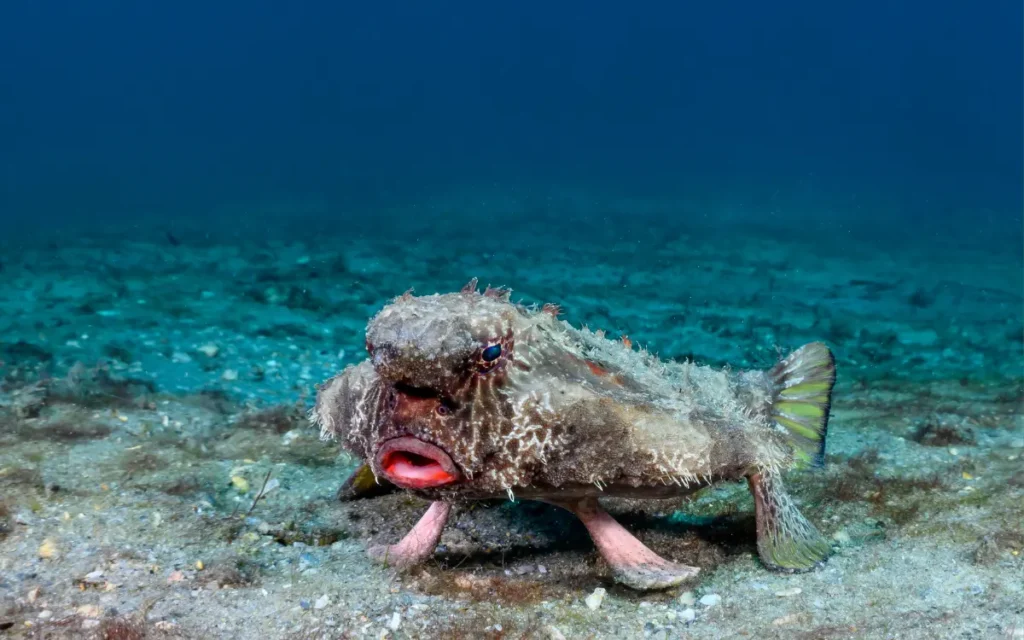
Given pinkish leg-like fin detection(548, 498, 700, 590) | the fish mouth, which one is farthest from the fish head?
pinkish leg-like fin detection(548, 498, 700, 590)

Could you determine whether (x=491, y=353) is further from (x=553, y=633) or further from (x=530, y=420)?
(x=553, y=633)

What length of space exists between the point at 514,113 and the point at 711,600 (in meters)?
123

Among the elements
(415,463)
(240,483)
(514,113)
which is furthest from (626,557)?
(514,113)

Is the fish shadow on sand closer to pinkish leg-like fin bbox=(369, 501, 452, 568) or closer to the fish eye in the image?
pinkish leg-like fin bbox=(369, 501, 452, 568)

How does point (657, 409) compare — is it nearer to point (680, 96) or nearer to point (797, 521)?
point (797, 521)

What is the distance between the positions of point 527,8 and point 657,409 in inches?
6309

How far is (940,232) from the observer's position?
25719 mm

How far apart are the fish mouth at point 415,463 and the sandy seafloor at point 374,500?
667 millimetres

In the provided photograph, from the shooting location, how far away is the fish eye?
119 inches

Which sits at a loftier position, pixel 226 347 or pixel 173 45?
pixel 173 45

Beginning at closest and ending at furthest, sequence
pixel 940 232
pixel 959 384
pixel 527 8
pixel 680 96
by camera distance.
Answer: pixel 959 384, pixel 940 232, pixel 680 96, pixel 527 8

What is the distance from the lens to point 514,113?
120 m

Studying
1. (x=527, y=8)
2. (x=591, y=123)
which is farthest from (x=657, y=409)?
(x=527, y=8)

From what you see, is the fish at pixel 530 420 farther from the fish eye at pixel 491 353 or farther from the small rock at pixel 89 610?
the small rock at pixel 89 610
